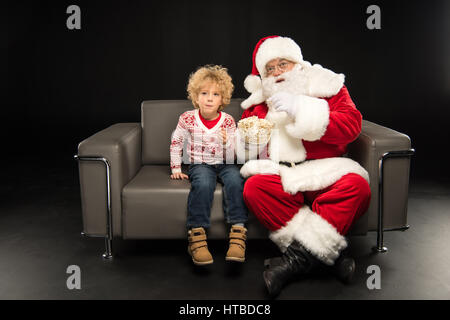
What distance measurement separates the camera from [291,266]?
2.26 m

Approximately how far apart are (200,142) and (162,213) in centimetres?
49

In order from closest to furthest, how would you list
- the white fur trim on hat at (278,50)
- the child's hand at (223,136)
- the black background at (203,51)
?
the white fur trim on hat at (278,50) < the child's hand at (223,136) < the black background at (203,51)

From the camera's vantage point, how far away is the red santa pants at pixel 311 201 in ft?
7.36

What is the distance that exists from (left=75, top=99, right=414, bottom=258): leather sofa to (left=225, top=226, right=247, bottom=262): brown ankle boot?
117 mm

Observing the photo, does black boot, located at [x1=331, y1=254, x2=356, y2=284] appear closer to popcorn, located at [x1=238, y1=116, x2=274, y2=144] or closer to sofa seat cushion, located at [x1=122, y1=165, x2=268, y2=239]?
sofa seat cushion, located at [x1=122, y1=165, x2=268, y2=239]

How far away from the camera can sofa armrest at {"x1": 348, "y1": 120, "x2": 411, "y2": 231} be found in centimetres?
252

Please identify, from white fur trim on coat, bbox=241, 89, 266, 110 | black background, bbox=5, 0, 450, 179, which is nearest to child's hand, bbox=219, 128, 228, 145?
white fur trim on coat, bbox=241, 89, 266, 110

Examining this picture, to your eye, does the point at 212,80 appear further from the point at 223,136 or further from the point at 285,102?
the point at 285,102

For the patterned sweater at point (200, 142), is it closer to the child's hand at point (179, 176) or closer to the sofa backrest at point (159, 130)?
the child's hand at point (179, 176)

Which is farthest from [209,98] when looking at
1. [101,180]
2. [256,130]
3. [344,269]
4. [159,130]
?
[344,269]

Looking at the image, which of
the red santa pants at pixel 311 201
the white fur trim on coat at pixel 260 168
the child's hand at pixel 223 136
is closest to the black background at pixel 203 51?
the child's hand at pixel 223 136

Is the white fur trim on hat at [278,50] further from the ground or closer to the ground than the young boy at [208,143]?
further from the ground

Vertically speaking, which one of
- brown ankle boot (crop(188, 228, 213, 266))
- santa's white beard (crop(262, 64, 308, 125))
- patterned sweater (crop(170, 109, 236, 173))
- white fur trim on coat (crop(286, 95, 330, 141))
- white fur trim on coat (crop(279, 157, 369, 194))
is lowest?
brown ankle boot (crop(188, 228, 213, 266))
